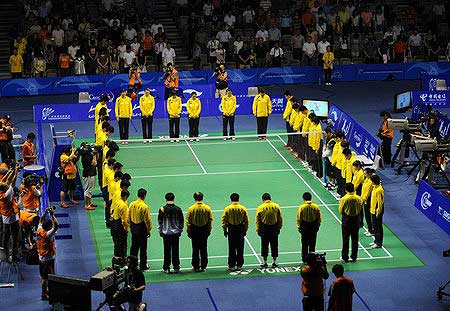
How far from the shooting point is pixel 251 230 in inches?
1128

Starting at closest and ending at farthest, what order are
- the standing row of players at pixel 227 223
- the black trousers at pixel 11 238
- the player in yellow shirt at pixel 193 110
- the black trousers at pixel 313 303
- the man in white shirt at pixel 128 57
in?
the black trousers at pixel 313 303
the standing row of players at pixel 227 223
the black trousers at pixel 11 238
the player in yellow shirt at pixel 193 110
the man in white shirt at pixel 128 57

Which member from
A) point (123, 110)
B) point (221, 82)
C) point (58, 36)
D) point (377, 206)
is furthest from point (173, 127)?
point (377, 206)

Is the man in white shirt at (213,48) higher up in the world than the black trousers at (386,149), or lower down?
higher up

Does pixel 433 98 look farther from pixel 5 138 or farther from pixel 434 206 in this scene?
pixel 5 138

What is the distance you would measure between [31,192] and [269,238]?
6227 millimetres

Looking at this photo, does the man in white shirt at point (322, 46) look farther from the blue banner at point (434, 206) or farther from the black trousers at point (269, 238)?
the black trousers at point (269, 238)

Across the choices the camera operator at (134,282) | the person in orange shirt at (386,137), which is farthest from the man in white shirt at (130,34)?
the camera operator at (134,282)

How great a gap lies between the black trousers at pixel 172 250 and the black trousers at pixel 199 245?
40 centimetres

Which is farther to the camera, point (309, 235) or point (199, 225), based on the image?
point (309, 235)

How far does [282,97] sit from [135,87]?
6.10 meters

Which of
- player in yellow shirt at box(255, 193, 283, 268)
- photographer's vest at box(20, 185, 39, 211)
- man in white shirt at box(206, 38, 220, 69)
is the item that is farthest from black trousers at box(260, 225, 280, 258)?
man in white shirt at box(206, 38, 220, 69)

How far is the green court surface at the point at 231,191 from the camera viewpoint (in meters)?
26.2

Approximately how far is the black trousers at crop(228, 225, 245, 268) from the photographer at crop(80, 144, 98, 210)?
22.0 ft

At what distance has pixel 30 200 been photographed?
87.2ft
